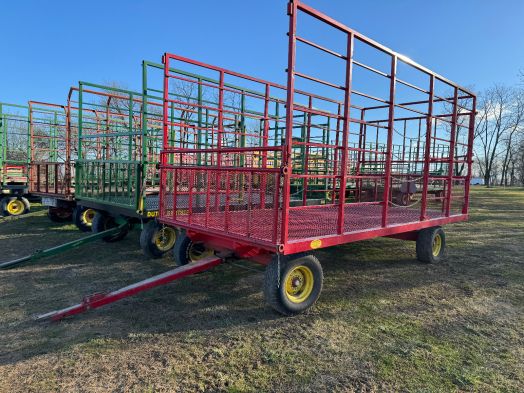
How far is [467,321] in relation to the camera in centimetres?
384

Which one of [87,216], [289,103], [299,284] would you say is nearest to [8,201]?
[87,216]

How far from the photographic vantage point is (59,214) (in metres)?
9.92

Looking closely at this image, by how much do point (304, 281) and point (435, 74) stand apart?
385 cm

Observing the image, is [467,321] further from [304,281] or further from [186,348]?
[186,348]

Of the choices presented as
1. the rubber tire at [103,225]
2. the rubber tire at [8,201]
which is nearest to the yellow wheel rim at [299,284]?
the rubber tire at [103,225]

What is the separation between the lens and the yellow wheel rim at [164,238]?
6.04 m

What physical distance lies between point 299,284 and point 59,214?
8487 mm

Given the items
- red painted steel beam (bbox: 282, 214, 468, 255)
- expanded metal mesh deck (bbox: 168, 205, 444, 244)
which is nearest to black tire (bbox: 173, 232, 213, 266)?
expanded metal mesh deck (bbox: 168, 205, 444, 244)

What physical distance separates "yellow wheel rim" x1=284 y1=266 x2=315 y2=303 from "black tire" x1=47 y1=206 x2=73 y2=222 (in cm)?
839

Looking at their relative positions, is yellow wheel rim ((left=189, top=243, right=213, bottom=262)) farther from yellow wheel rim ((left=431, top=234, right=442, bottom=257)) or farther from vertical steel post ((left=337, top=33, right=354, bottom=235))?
yellow wheel rim ((left=431, top=234, right=442, bottom=257))

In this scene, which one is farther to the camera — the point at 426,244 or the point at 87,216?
the point at 87,216

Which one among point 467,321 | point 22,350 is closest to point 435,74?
point 467,321

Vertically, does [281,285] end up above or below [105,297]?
above

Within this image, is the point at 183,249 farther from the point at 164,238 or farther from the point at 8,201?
the point at 8,201
